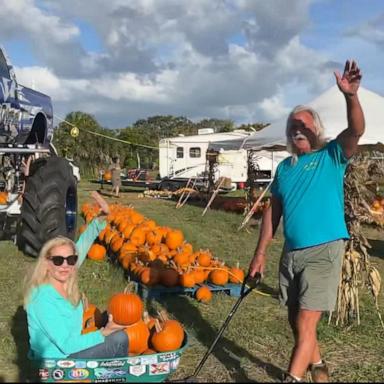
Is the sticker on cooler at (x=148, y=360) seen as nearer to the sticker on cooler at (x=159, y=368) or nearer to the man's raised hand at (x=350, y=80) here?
the sticker on cooler at (x=159, y=368)

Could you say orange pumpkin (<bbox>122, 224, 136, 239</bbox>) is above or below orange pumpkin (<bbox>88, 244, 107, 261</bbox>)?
above

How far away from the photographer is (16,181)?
9.56 meters

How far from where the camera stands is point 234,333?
5.68 metres

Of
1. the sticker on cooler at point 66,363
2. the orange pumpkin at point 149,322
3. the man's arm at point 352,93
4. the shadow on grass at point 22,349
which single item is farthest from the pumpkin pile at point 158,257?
the man's arm at point 352,93

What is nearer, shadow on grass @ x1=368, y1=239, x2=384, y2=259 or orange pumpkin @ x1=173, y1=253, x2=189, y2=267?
orange pumpkin @ x1=173, y1=253, x2=189, y2=267

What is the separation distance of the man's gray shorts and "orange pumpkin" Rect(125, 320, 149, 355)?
124cm

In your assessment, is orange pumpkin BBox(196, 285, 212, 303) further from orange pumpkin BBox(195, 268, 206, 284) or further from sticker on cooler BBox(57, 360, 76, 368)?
sticker on cooler BBox(57, 360, 76, 368)

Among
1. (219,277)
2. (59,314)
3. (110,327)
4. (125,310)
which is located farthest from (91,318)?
(219,277)

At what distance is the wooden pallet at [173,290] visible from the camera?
6.86m

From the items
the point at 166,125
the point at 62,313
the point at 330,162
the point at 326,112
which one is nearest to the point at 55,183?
the point at 62,313

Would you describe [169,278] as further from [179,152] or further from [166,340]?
[179,152]

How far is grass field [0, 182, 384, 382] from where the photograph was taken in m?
4.80

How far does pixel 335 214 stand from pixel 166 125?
86.9 metres

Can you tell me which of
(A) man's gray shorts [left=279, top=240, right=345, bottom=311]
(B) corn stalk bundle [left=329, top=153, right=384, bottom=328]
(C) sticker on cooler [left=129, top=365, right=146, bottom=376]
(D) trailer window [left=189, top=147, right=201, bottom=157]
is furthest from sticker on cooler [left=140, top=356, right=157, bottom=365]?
(D) trailer window [left=189, top=147, right=201, bottom=157]
